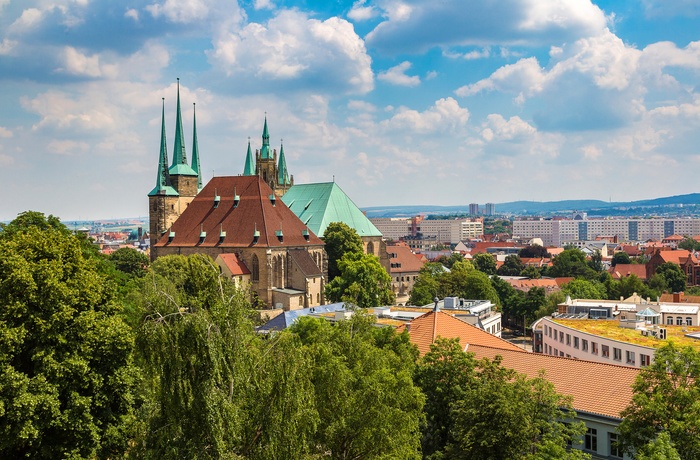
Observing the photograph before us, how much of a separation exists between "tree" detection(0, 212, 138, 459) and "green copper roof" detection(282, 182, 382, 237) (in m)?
64.9

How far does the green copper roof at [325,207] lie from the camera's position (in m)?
92.1

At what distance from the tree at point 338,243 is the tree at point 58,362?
58585mm

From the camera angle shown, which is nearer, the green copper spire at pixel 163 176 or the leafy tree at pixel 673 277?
the green copper spire at pixel 163 176

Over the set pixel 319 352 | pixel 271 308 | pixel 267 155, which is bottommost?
pixel 271 308

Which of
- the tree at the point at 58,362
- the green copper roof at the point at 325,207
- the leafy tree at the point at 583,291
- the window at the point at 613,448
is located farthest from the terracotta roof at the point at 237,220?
the window at the point at 613,448

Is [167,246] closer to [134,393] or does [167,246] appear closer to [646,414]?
[134,393]

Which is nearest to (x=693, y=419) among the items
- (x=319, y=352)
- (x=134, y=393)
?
(x=319, y=352)

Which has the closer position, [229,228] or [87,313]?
[87,313]

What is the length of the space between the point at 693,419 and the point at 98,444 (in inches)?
687

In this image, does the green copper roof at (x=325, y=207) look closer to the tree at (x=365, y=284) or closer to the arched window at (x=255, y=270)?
the arched window at (x=255, y=270)

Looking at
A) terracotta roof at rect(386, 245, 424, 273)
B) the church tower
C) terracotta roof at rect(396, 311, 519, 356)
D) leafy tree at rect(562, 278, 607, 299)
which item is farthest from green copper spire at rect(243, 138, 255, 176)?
terracotta roof at rect(396, 311, 519, 356)

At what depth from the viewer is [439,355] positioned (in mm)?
27094

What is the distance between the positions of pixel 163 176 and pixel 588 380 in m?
69.7

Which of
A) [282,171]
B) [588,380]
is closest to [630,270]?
[282,171]
